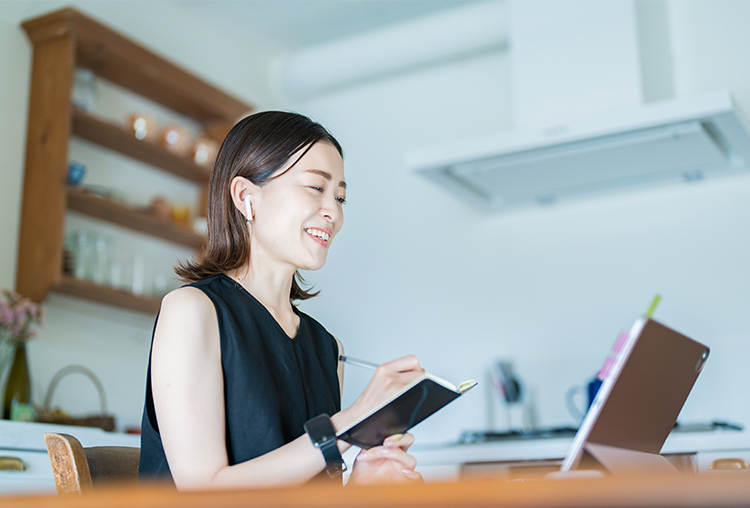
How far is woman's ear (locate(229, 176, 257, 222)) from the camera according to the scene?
4.25 ft

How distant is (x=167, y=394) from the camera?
1.02 meters

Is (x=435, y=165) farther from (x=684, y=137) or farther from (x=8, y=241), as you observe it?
(x=8, y=241)

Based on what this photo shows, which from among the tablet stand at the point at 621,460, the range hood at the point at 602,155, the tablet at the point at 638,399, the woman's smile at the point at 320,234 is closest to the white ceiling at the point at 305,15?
the range hood at the point at 602,155

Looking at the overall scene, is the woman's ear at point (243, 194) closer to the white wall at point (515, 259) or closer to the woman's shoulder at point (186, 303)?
the woman's shoulder at point (186, 303)

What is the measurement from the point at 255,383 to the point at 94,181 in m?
2.01

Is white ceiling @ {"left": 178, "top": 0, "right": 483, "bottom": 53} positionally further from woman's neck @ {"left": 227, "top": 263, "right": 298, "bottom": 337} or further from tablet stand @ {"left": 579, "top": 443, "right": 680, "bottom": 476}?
tablet stand @ {"left": 579, "top": 443, "right": 680, "bottom": 476}

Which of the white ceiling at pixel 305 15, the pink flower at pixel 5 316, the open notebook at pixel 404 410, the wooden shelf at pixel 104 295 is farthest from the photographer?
the white ceiling at pixel 305 15

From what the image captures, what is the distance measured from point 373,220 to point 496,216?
62cm

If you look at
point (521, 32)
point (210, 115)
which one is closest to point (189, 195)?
point (210, 115)

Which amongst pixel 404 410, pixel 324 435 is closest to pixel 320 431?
pixel 324 435

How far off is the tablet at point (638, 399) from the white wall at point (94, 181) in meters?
2.04

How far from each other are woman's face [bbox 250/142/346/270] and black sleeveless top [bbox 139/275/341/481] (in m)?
0.10

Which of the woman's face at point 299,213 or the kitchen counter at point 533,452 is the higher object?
the woman's face at point 299,213

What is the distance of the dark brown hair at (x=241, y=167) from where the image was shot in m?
1.29
